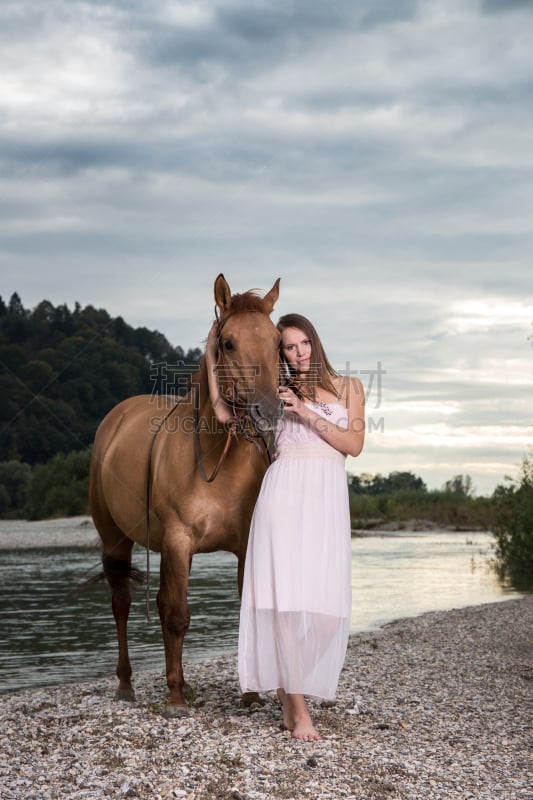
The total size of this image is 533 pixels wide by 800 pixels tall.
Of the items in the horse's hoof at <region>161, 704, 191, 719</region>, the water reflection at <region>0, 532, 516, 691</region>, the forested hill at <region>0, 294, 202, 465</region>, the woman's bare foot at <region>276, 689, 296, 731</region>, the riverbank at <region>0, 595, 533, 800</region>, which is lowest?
the water reflection at <region>0, 532, 516, 691</region>

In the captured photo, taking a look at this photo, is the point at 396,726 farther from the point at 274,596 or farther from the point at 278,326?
the point at 278,326

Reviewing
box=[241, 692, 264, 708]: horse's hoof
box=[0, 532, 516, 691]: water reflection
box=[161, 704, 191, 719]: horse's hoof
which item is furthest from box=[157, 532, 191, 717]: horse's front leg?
box=[0, 532, 516, 691]: water reflection

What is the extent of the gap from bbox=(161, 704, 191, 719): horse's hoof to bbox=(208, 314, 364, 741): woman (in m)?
0.62

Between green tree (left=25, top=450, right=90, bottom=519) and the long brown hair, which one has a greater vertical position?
the long brown hair

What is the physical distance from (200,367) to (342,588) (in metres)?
1.63

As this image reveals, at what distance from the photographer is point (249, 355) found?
4578 mm

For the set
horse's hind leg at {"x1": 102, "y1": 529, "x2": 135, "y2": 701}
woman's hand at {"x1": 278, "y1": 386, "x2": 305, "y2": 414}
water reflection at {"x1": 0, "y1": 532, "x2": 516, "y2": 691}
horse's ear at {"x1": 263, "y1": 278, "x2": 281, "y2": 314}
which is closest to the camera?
woman's hand at {"x1": 278, "y1": 386, "x2": 305, "y2": 414}

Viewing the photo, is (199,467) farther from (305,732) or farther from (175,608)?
(305,732)

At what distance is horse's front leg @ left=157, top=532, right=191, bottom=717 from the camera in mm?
5199

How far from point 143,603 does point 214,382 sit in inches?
435

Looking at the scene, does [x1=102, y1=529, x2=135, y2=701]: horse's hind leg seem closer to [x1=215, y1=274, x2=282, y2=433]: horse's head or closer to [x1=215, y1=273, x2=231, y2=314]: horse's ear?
[x1=215, y1=274, x2=282, y2=433]: horse's head

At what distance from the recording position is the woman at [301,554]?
4.83 m

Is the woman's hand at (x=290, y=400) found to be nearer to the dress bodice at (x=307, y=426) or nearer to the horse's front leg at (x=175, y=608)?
the dress bodice at (x=307, y=426)

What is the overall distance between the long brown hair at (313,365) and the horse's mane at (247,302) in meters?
0.25
